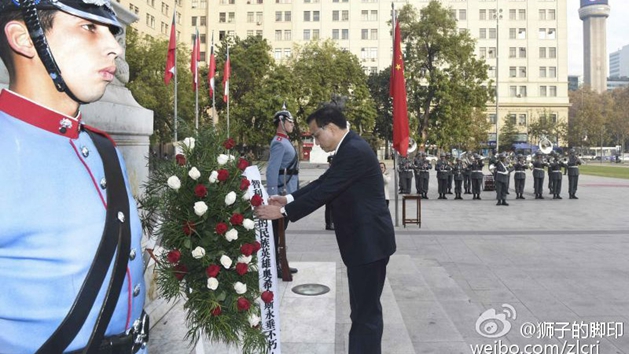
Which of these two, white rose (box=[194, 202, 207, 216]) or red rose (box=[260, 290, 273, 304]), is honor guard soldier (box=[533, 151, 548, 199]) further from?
white rose (box=[194, 202, 207, 216])

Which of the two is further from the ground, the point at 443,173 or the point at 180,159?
the point at 180,159

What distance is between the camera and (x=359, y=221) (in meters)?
3.25

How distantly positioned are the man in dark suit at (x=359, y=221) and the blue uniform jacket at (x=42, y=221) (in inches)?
71.8

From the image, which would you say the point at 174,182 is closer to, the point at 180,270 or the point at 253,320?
the point at 180,270

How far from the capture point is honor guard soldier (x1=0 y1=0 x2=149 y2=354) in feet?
4.14

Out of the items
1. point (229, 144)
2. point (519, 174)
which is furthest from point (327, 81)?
point (229, 144)

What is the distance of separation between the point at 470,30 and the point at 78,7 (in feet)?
247

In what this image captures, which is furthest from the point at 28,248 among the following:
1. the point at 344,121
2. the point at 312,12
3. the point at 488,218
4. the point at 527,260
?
the point at 312,12

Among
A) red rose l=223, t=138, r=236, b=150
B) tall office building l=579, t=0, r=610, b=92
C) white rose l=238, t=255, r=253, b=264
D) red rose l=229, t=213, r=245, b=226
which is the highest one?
tall office building l=579, t=0, r=610, b=92

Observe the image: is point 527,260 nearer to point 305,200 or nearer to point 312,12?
point 305,200

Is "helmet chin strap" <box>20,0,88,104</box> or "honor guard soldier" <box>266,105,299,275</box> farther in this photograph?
"honor guard soldier" <box>266,105,299,275</box>

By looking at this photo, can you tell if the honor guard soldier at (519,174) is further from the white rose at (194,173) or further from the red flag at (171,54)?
the white rose at (194,173)

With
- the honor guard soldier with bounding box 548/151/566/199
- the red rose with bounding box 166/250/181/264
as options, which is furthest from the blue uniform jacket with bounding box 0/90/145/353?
the honor guard soldier with bounding box 548/151/566/199

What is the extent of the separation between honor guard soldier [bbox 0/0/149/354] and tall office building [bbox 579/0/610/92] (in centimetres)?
18786
